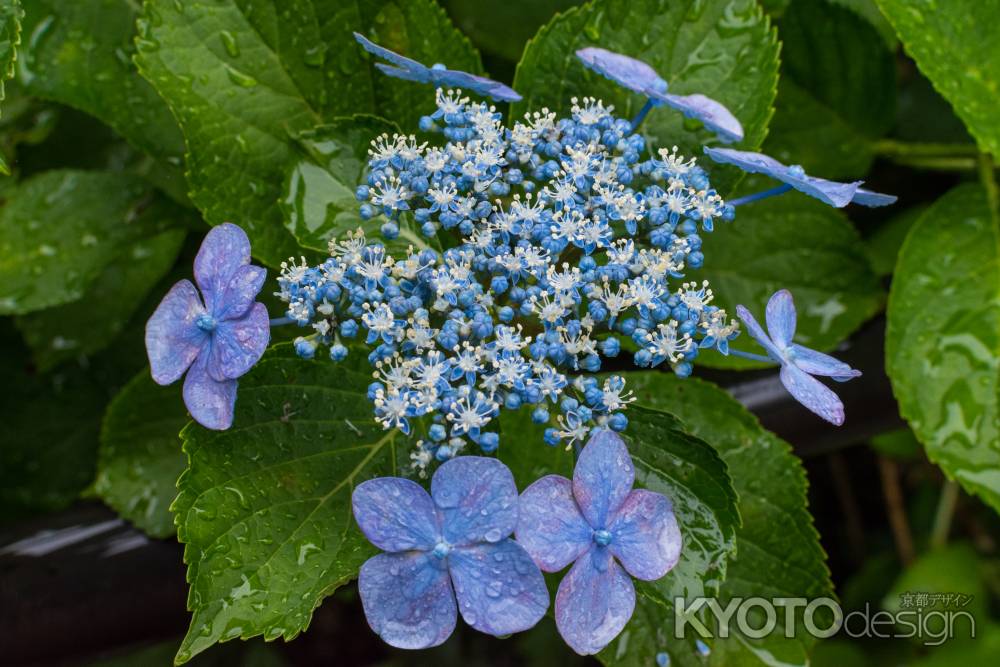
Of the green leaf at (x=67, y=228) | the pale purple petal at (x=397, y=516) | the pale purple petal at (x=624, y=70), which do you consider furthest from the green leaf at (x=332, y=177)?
the green leaf at (x=67, y=228)

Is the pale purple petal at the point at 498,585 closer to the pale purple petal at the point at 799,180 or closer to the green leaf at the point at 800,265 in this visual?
the pale purple petal at the point at 799,180

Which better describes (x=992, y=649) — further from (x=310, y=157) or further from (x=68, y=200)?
(x=68, y=200)

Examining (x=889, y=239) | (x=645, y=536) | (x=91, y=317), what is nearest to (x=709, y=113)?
(x=645, y=536)

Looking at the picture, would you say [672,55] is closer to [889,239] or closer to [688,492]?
[688,492]

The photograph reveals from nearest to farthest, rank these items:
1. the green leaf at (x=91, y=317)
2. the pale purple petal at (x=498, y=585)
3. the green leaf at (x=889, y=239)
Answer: the pale purple petal at (x=498, y=585) < the green leaf at (x=91, y=317) < the green leaf at (x=889, y=239)

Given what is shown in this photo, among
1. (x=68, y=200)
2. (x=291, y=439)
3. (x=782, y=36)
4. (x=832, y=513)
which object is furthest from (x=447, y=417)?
(x=832, y=513)

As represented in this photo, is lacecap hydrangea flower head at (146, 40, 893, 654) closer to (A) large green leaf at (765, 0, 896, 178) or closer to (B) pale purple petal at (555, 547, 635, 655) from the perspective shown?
(B) pale purple petal at (555, 547, 635, 655)
